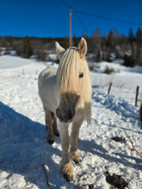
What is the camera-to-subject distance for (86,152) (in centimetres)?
255

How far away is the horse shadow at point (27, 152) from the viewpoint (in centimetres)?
190

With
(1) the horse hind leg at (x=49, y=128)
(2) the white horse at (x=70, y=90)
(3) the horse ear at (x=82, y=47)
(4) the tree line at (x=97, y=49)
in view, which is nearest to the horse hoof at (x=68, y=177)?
(2) the white horse at (x=70, y=90)

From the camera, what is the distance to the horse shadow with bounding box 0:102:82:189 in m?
1.90

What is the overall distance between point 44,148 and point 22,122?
1106 millimetres

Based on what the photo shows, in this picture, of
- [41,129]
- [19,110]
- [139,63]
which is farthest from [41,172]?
[139,63]

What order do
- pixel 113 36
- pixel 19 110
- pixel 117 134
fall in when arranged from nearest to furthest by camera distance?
pixel 117 134 → pixel 19 110 → pixel 113 36

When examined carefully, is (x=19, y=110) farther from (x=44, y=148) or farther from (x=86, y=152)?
(x=86, y=152)

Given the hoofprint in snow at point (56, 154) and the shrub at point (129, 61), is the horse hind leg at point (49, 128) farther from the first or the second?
the shrub at point (129, 61)

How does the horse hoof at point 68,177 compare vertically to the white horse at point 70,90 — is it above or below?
below

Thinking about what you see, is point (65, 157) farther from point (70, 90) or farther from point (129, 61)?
point (129, 61)

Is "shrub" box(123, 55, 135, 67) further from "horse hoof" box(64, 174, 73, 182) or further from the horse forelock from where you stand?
"horse hoof" box(64, 174, 73, 182)

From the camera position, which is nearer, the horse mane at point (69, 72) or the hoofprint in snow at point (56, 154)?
the horse mane at point (69, 72)

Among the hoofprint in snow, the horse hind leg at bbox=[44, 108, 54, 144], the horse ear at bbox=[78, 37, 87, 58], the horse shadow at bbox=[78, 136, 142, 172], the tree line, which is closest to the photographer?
the horse ear at bbox=[78, 37, 87, 58]

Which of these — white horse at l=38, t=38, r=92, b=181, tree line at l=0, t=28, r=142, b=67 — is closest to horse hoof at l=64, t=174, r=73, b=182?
white horse at l=38, t=38, r=92, b=181
